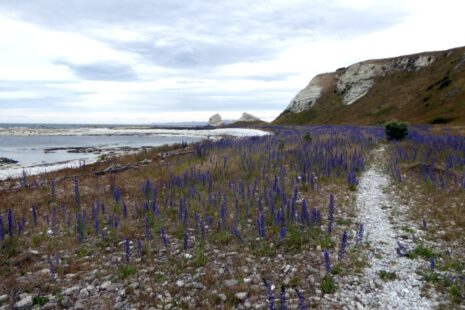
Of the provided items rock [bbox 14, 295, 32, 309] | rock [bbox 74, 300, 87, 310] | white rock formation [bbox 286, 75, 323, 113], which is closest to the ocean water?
rock [bbox 14, 295, 32, 309]

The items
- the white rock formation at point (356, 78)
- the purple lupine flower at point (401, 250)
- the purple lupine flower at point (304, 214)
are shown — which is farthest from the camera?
the white rock formation at point (356, 78)

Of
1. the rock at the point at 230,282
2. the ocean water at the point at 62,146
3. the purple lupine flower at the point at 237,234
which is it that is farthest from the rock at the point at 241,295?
the ocean water at the point at 62,146

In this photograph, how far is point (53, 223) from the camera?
920cm

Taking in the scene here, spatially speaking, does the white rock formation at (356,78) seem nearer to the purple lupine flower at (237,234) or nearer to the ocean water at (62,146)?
the ocean water at (62,146)

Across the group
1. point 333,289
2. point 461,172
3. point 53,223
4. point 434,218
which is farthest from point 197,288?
point 461,172

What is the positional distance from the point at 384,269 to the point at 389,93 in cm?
10347

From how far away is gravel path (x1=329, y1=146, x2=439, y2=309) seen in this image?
5492mm

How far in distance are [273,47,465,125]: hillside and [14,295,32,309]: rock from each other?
191 feet

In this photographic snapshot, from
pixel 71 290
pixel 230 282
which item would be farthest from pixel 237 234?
pixel 71 290

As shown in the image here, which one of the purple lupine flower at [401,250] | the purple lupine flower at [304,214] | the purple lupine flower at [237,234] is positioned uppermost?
the purple lupine flower at [304,214]

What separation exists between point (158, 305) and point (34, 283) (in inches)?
104

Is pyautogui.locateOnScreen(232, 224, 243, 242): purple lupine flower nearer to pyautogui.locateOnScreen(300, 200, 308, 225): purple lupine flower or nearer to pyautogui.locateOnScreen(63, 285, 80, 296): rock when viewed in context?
pyautogui.locateOnScreen(300, 200, 308, 225): purple lupine flower

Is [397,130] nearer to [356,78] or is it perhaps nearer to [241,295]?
[241,295]

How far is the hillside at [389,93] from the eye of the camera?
221 ft
